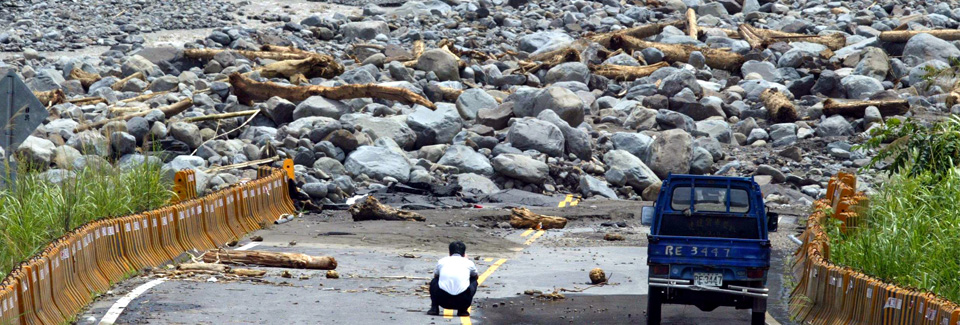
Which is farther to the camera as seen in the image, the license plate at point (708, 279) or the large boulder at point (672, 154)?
the large boulder at point (672, 154)

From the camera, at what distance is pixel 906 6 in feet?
179

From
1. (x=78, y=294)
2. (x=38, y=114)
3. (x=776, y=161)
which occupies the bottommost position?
(x=776, y=161)

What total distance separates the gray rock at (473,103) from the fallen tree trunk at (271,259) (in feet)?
59.4

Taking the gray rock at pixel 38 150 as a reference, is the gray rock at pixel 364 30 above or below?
above

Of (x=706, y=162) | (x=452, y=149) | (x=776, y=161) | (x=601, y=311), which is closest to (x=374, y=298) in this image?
(x=601, y=311)

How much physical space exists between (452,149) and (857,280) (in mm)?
18510

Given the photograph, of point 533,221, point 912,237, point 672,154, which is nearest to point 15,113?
point 912,237

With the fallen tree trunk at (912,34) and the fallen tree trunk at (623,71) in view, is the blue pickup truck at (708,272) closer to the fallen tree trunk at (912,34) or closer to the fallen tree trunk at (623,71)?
the fallen tree trunk at (623,71)

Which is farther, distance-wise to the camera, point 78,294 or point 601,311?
point 601,311

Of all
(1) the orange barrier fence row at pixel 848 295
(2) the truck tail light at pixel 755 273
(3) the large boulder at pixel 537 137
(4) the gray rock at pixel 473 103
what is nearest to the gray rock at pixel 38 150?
(3) the large boulder at pixel 537 137

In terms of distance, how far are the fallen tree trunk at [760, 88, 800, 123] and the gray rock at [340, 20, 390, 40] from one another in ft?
59.9

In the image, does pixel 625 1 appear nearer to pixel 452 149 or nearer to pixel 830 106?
pixel 830 106

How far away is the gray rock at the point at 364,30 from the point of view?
48.2 metres

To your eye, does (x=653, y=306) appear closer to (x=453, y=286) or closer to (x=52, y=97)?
(x=453, y=286)
